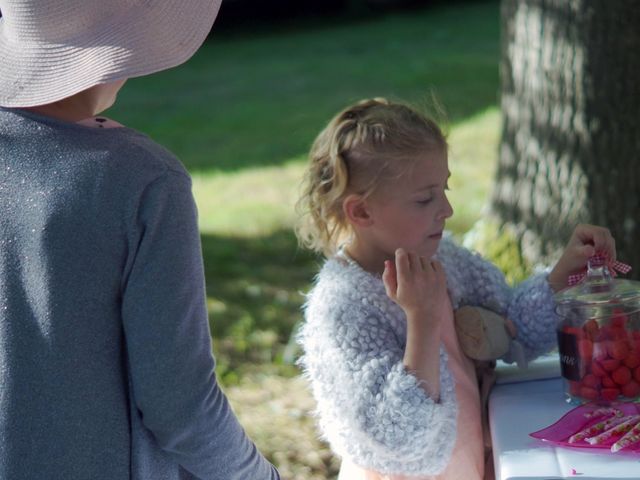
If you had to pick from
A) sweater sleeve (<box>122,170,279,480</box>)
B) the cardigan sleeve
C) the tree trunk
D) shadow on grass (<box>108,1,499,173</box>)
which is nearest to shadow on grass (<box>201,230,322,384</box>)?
the tree trunk

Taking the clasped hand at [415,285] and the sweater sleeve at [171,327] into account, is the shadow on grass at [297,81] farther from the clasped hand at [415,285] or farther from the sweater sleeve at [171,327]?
the sweater sleeve at [171,327]

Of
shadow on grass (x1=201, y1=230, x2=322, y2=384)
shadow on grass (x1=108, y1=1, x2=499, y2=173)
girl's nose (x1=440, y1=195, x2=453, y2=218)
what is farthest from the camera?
shadow on grass (x1=108, y1=1, x2=499, y2=173)

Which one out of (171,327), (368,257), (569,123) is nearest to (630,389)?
(368,257)

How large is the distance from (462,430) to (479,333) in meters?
0.23

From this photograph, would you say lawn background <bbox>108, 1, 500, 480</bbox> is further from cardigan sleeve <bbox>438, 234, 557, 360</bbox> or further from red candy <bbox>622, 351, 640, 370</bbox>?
red candy <bbox>622, 351, 640, 370</bbox>

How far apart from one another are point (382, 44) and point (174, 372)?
14.0 meters

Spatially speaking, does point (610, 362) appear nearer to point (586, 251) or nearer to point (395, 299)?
point (586, 251)

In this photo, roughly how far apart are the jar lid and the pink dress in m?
0.25

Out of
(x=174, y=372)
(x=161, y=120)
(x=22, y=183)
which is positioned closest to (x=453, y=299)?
(x=174, y=372)

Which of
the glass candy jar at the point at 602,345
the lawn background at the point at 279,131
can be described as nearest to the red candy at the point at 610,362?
the glass candy jar at the point at 602,345

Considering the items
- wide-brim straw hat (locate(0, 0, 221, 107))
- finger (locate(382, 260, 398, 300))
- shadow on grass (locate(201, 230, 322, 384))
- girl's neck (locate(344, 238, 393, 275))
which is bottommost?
shadow on grass (locate(201, 230, 322, 384))

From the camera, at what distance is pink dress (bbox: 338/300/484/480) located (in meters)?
2.30

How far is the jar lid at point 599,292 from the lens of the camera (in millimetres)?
2273

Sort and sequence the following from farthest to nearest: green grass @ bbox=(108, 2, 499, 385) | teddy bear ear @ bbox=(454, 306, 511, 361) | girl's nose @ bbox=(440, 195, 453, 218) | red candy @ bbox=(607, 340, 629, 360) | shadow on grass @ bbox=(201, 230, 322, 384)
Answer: green grass @ bbox=(108, 2, 499, 385) → shadow on grass @ bbox=(201, 230, 322, 384) → teddy bear ear @ bbox=(454, 306, 511, 361) → girl's nose @ bbox=(440, 195, 453, 218) → red candy @ bbox=(607, 340, 629, 360)
